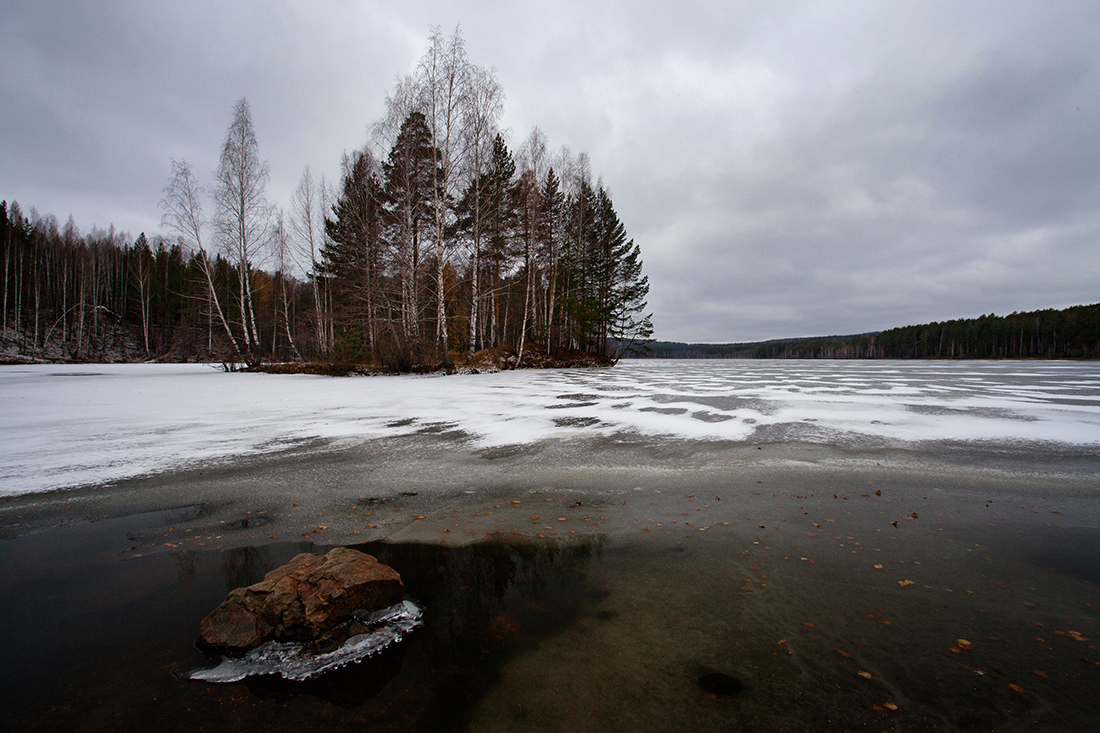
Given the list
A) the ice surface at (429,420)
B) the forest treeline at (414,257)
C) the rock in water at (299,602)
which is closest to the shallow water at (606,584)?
the rock in water at (299,602)

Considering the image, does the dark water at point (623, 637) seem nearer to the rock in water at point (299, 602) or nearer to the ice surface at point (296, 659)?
the ice surface at point (296, 659)

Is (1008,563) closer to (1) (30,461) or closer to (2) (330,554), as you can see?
(2) (330,554)

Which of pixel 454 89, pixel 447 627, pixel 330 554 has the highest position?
pixel 454 89

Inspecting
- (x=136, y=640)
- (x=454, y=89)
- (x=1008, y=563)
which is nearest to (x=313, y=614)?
(x=136, y=640)

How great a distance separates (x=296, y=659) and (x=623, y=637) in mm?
1415

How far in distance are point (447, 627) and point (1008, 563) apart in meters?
3.33

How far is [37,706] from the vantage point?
59.3 inches

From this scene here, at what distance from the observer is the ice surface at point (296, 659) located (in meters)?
1.72

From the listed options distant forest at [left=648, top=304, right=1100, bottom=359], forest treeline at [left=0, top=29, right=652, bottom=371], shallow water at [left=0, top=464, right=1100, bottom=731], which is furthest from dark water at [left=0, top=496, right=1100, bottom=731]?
distant forest at [left=648, top=304, right=1100, bottom=359]

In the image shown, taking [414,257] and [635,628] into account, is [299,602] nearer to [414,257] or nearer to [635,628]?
[635,628]

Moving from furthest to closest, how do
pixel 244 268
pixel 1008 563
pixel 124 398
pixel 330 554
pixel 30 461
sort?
1. pixel 244 268
2. pixel 124 398
3. pixel 30 461
4. pixel 1008 563
5. pixel 330 554

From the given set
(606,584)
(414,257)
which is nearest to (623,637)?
(606,584)

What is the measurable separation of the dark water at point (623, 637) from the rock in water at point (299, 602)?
0.18m

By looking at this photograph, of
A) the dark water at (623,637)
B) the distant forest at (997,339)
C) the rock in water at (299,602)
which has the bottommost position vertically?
the dark water at (623,637)
